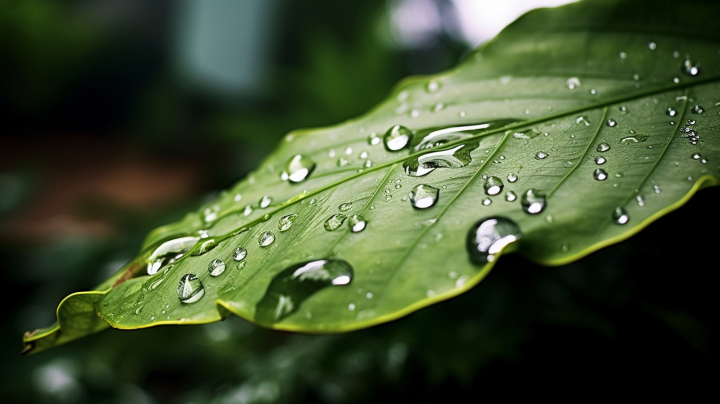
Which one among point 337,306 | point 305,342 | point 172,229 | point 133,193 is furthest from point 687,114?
point 133,193

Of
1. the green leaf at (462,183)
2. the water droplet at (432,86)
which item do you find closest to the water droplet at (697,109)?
the green leaf at (462,183)

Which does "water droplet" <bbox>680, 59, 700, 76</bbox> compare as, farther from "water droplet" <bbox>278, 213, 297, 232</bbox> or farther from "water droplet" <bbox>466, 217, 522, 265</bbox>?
"water droplet" <bbox>278, 213, 297, 232</bbox>

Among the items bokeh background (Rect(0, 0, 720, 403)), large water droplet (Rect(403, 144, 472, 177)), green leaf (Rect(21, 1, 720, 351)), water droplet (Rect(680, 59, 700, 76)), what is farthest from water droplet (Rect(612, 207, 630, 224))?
bokeh background (Rect(0, 0, 720, 403))

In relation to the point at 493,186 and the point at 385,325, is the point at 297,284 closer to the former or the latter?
the point at 493,186

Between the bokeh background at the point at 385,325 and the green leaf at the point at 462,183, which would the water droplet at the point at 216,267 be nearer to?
the green leaf at the point at 462,183

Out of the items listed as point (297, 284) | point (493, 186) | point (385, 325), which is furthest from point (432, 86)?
point (385, 325)

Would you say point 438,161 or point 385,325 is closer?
point 438,161

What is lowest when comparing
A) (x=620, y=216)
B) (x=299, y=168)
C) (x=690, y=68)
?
(x=620, y=216)
